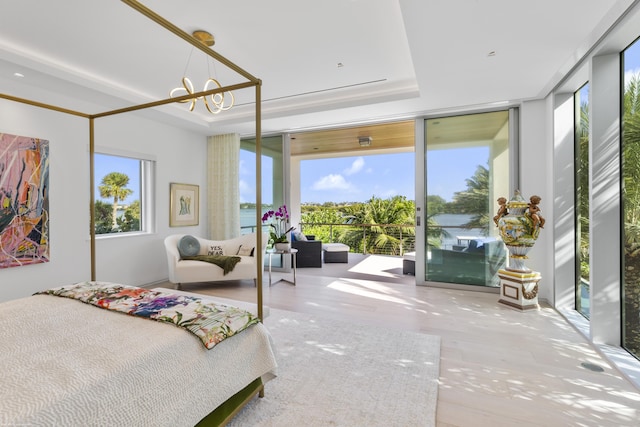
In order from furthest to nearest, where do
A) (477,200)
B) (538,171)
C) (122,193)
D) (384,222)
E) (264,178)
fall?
(384,222) < (264,178) < (122,193) < (477,200) < (538,171)

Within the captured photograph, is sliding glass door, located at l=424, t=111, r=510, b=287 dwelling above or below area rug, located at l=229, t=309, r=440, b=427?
above

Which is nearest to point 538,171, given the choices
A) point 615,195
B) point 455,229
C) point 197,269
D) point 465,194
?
point 465,194

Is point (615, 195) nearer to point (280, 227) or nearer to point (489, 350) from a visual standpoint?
point (489, 350)

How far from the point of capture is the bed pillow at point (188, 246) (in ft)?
14.5

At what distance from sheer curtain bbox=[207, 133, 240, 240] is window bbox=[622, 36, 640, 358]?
16.1 ft

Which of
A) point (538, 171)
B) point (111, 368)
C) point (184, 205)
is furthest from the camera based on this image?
point (184, 205)

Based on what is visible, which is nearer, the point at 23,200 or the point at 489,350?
the point at 489,350

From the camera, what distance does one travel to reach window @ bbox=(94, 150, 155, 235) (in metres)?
4.04

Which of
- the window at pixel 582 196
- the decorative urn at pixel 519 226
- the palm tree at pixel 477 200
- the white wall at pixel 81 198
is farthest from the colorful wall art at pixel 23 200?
the window at pixel 582 196

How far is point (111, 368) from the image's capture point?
108 cm

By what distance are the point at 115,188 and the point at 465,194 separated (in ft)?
16.0

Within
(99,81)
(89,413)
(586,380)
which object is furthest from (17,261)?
(586,380)

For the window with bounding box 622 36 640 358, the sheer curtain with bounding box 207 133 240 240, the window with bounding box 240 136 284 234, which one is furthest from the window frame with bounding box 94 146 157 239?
the window with bounding box 622 36 640 358

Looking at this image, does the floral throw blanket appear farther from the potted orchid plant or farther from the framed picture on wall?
the framed picture on wall
